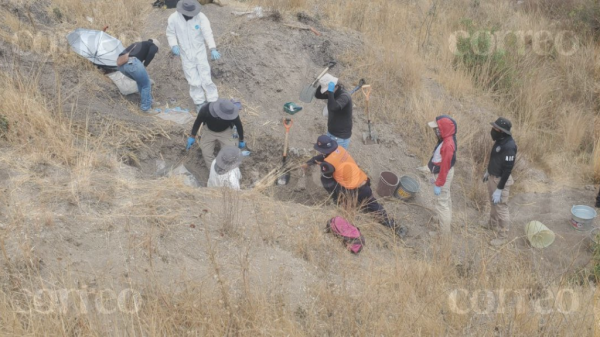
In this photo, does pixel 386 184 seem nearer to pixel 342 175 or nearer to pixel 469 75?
pixel 342 175

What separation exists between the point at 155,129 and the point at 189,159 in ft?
2.00

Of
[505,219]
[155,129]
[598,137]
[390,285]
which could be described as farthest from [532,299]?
[598,137]

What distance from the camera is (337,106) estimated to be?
236 inches

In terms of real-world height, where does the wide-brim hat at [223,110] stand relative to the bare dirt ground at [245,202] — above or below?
above

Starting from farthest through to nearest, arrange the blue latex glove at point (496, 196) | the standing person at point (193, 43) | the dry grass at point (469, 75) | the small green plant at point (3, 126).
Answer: the dry grass at point (469, 75), the standing person at point (193, 43), the blue latex glove at point (496, 196), the small green plant at point (3, 126)

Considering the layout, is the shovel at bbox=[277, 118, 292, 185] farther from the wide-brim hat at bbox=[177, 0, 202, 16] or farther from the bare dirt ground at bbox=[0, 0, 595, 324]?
the wide-brim hat at bbox=[177, 0, 202, 16]

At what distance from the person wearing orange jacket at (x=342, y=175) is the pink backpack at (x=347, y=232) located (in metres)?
0.46

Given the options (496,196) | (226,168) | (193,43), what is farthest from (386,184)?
(193,43)

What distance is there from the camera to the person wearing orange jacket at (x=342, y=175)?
5473mm

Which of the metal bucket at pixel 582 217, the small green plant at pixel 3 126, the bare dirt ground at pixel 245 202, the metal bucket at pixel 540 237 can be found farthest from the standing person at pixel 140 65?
the metal bucket at pixel 582 217

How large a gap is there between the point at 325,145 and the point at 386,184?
4.31ft

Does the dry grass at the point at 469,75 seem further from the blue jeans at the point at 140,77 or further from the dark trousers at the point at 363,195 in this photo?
the blue jeans at the point at 140,77

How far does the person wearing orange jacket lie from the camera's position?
5473 millimetres

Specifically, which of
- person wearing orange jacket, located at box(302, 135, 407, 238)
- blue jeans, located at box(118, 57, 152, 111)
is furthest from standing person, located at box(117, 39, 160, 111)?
person wearing orange jacket, located at box(302, 135, 407, 238)
